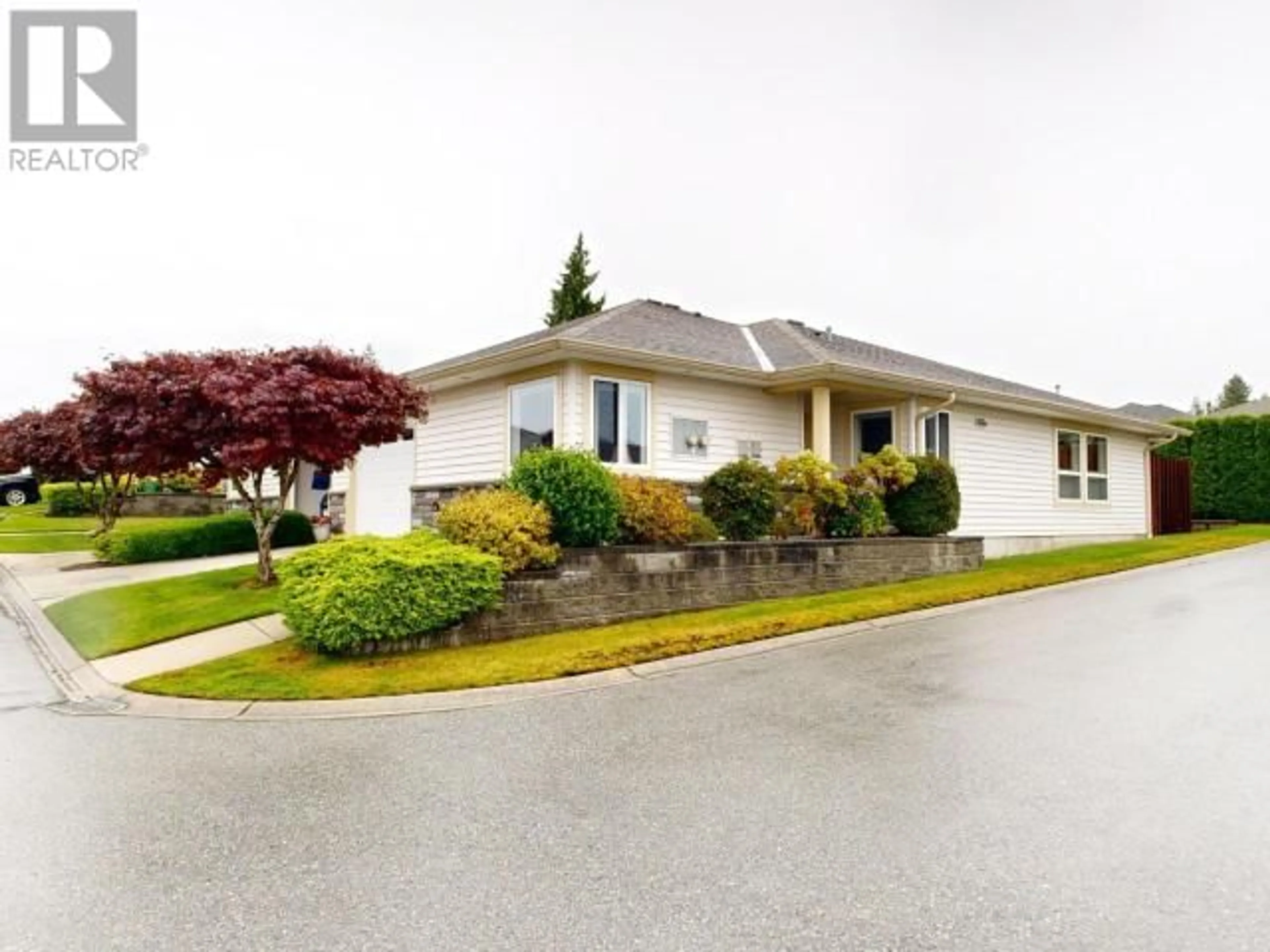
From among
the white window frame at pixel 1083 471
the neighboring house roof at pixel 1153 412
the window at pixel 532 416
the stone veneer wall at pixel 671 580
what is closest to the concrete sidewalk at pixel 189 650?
the stone veneer wall at pixel 671 580

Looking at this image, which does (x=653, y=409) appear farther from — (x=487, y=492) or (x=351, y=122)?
(x=351, y=122)

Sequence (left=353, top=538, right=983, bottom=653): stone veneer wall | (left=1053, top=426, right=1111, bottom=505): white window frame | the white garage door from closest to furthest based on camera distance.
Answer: (left=353, top=538, right=983, bottom=653): stone veneer wall, the white garage door, (left=1053, top=426, right=1111, bottom=505): white window frame

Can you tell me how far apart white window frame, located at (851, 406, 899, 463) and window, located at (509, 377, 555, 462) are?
6.42 meters

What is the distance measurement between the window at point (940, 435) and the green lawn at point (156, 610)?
40.5 feet

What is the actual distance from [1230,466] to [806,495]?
66.2 ft

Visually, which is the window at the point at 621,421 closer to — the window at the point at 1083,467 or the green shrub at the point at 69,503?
the window at the point at 1083,467

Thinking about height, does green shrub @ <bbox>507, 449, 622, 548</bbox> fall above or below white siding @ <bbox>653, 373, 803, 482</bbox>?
below

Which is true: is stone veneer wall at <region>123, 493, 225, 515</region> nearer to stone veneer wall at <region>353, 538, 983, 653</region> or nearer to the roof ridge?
the roof ridge

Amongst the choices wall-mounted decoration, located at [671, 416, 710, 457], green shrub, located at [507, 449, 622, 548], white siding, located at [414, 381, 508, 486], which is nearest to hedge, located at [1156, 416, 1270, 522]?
wall-mounted decoration, located at [671, 416, 710, 457]

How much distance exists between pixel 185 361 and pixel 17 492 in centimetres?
2865

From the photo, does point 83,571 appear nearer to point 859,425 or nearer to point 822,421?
point 822,421

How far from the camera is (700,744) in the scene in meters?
5.20

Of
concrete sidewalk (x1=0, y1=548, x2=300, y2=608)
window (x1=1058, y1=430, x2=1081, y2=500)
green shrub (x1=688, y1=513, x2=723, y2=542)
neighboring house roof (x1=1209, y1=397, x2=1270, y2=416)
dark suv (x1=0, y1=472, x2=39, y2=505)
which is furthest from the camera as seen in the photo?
neighboring house roof (x1=1209, y1=397, x2=1270, y2=416)

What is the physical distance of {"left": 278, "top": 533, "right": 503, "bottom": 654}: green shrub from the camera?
7.69 m
